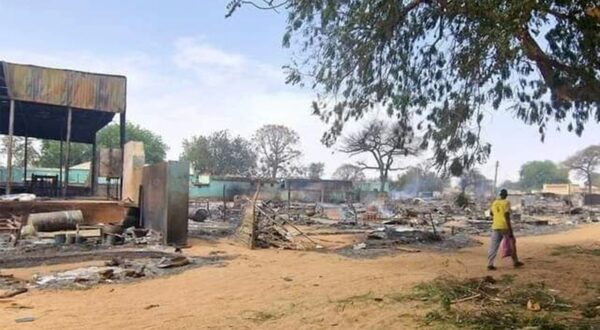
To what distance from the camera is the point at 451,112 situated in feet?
36.4

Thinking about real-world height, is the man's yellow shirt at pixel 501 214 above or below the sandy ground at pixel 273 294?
above

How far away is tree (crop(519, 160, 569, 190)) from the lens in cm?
8912

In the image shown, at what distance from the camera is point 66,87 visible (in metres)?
21.8

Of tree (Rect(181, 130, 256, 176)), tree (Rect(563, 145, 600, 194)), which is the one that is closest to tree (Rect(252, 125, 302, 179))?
tree (Rect(181, 130, 256, 176))

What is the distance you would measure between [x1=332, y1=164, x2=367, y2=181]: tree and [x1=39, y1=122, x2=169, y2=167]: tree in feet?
85.3

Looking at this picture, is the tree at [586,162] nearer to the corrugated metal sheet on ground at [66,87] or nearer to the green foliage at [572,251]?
the green foliage at [572,251]

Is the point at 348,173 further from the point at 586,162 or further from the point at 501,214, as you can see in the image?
the point at 501,214

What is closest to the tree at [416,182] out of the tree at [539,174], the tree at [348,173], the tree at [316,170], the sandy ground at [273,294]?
the tree at [348,173]

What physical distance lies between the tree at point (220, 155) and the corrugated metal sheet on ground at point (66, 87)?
43821 millimetres

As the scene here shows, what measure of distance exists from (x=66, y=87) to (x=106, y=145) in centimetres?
3632

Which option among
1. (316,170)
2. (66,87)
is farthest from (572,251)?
(316,170)

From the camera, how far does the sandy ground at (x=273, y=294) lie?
7.40 m

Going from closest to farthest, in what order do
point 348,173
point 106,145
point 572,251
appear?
point 572,251 → point 106,145 → point 348,173

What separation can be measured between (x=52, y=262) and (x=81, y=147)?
4990 centimetres
